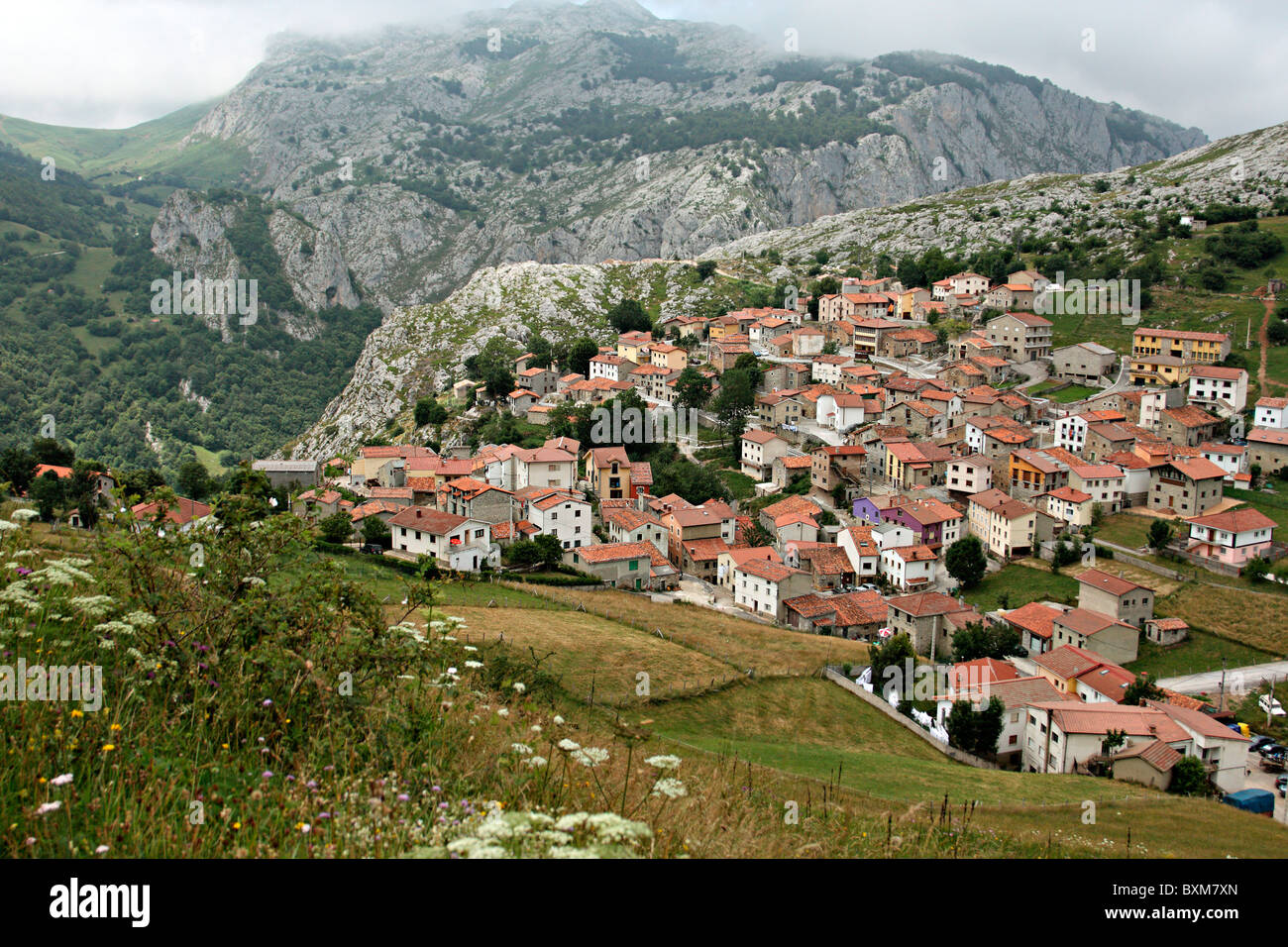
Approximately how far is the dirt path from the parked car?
36392mm

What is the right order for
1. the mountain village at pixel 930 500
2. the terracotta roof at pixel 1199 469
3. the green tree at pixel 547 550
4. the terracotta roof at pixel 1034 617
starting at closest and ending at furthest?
1. the mountain village at pixel 930 500
2. the terracotta roof at pixel 1034 617
3. the green tree at pixel 547 550
4. the terracotta roof at pixel 1199 469

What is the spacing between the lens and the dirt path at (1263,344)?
204 ft

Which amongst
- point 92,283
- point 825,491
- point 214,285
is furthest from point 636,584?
point 92,283

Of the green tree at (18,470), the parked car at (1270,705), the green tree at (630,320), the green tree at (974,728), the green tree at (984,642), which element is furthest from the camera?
the green tree at (630,320)

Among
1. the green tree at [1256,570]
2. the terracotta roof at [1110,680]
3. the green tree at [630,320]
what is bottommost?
the terracotta roof at [1110,680]

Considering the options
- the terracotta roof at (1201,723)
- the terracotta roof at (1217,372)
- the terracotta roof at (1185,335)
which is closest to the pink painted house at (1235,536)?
the terracotta roof at (1201,723)

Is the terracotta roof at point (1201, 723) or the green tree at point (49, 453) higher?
the green tree at point (49, 453)

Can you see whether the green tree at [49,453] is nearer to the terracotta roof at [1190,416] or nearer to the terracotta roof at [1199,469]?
the terracotta roof at [1199,469]

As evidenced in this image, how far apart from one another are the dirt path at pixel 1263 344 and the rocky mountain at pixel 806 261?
14722 mm

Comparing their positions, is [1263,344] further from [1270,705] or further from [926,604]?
[926,604]

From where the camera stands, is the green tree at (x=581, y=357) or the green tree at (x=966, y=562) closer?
the green tree at (x=966, y=562)

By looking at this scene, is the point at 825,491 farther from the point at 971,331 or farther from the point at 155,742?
the point at 155,742
